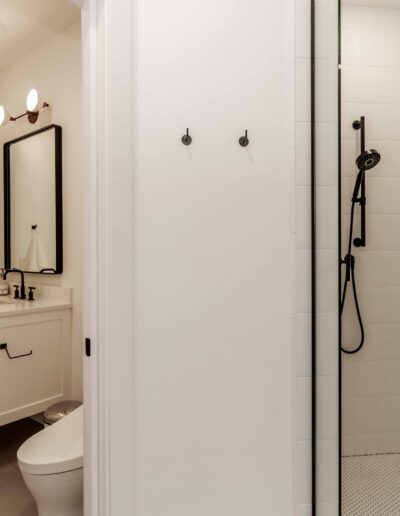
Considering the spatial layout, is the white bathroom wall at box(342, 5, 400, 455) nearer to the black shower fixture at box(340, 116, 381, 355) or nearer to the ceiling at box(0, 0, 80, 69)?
the black shower fixture at box(340, 116, 381, 355)

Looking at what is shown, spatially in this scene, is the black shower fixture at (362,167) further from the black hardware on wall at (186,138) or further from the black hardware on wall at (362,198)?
the black hardware on wall at (186,138)

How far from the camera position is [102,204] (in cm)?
110

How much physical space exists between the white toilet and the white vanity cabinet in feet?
1.79

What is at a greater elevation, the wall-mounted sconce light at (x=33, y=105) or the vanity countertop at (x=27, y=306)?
the wall-mounted sconce light at (x=33, y=105)

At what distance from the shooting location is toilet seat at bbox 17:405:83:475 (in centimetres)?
134

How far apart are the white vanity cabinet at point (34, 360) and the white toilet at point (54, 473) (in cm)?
55

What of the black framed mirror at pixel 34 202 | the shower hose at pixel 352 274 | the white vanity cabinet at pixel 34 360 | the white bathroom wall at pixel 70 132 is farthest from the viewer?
the black framed mirror at pixel 34 202

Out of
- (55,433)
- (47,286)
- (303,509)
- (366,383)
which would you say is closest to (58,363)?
(47,286)

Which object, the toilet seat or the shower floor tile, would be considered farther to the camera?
the toilet seat

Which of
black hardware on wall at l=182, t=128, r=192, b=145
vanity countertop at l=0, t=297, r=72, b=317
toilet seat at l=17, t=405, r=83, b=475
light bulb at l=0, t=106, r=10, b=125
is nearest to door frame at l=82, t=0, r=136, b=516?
black hardware on wall at l=182, t=128, r=192, b=145

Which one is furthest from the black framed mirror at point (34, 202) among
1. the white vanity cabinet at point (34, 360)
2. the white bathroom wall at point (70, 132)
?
the white vanity cabinet at point (34, 360)

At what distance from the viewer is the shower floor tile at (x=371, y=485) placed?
0.73 meters

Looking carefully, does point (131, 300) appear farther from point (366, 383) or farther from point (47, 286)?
point (47, 286)

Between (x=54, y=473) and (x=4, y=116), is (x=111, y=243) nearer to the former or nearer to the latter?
(x=54, y=473)
